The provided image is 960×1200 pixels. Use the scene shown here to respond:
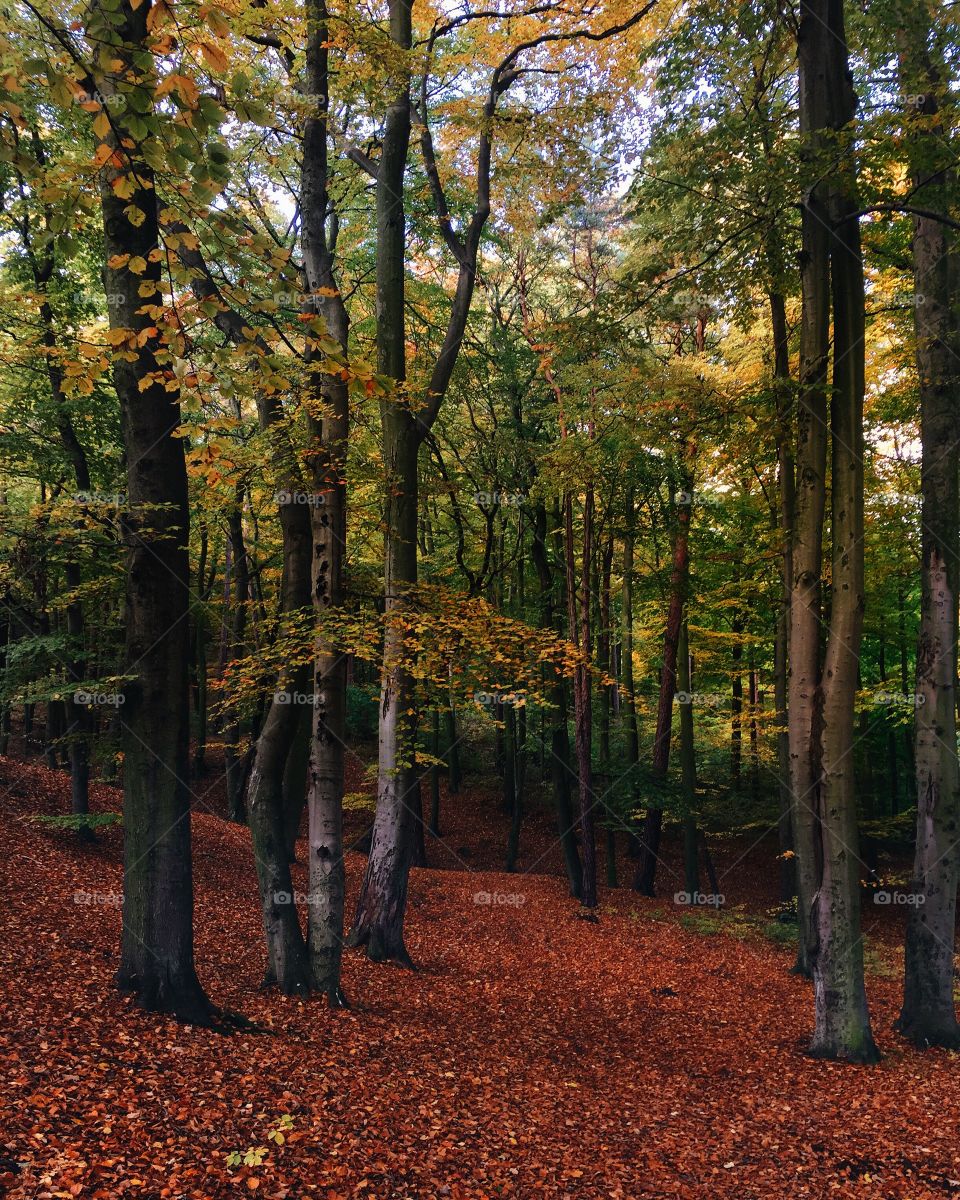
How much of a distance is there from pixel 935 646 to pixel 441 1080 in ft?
21.7

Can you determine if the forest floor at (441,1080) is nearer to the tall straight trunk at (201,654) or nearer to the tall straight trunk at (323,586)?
the tall straight trunk at (323,586)

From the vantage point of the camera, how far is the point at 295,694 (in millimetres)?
7156

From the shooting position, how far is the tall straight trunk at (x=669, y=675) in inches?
576

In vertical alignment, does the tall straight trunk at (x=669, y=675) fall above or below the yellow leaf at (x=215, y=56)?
below

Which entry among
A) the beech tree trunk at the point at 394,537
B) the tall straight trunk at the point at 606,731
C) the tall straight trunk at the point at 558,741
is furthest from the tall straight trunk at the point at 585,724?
the beech tree trunk at the point at 394,537

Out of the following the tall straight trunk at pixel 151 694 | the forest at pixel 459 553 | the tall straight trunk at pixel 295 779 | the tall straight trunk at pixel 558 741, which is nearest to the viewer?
the forest at pixel 459 553

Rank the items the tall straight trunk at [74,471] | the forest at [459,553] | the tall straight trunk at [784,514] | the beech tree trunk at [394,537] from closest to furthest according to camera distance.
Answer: the forest at [459,553] → the tall straight trunk at [784,514] → the beech tree trunk at [394,537] → the tall straight trunk at [74,471]

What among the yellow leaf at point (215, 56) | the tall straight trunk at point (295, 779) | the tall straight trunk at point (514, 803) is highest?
the yellow leaf at point (215, 56)

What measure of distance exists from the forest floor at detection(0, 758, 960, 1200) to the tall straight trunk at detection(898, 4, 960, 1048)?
72 cm

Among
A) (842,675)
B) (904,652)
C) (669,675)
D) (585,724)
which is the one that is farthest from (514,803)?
(842,675)

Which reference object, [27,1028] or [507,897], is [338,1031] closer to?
[27,1028]

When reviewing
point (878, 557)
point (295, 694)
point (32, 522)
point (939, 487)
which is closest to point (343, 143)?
point (32, 522)

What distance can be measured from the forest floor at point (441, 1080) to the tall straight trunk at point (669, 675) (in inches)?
209

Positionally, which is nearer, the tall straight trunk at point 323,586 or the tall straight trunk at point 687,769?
the tall straight trunk at point 323,586
